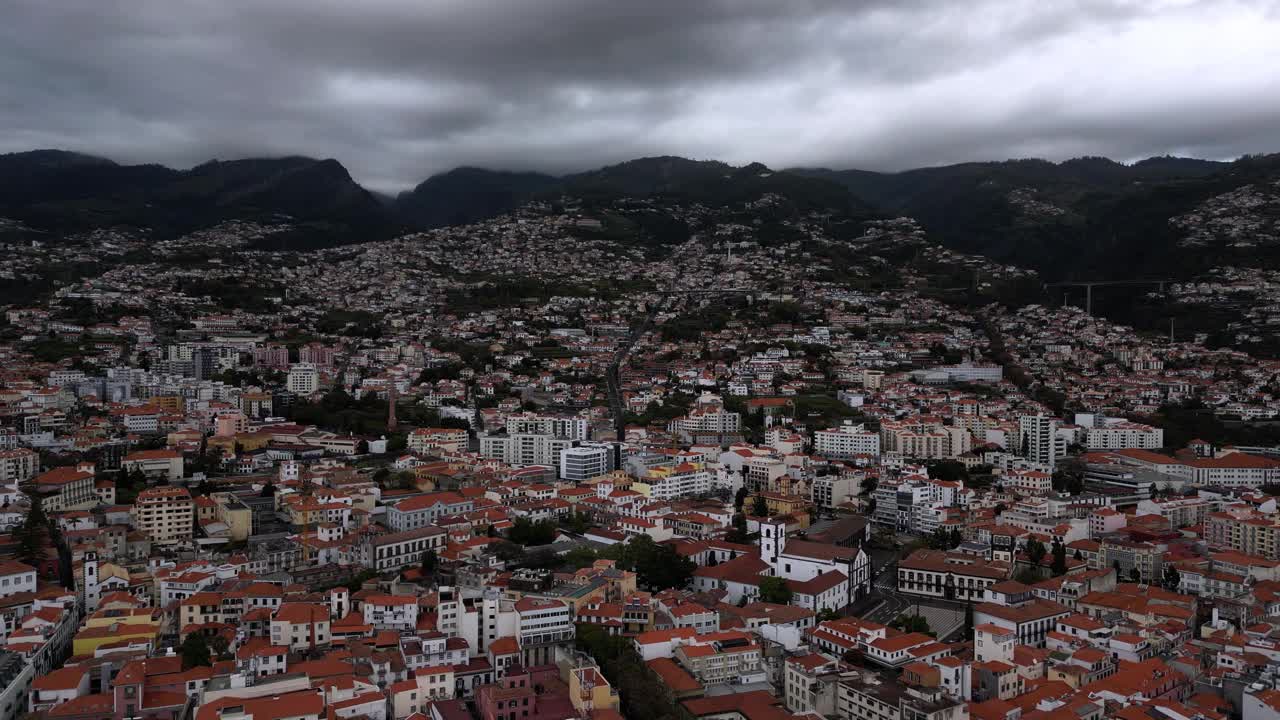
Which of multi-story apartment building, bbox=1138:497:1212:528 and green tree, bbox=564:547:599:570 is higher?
green tree, bbox=564:547:599:570

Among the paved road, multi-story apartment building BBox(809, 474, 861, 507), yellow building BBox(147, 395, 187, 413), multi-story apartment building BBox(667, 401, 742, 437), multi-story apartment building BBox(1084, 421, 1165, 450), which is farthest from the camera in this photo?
multi-story apartment building BBox(667, 401, 742, 437)

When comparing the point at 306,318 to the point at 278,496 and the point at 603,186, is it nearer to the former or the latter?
the point at 278,496

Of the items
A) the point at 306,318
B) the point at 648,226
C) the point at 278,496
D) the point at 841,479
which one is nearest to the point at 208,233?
the point at 306,318

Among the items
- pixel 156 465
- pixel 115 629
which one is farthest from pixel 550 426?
pixel 115 629

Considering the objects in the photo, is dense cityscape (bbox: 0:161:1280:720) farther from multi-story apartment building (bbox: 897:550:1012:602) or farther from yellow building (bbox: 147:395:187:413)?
yellow building (bbox: 147:395:187:413)

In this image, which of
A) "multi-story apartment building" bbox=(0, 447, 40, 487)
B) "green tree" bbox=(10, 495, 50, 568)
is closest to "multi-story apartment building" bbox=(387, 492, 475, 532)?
"green tree" bbox=(10, 495, 50, 568)

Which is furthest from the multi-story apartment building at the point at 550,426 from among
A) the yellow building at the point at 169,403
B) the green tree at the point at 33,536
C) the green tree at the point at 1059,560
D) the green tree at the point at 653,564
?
the green tree at the point at 1059,560

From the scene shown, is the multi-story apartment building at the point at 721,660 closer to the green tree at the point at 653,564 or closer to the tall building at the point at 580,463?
the green tree at the point at 653,564

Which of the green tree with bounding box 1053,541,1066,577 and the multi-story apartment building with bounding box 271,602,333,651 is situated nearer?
the multi-story apartment building with bounding box 271,602,333,651
